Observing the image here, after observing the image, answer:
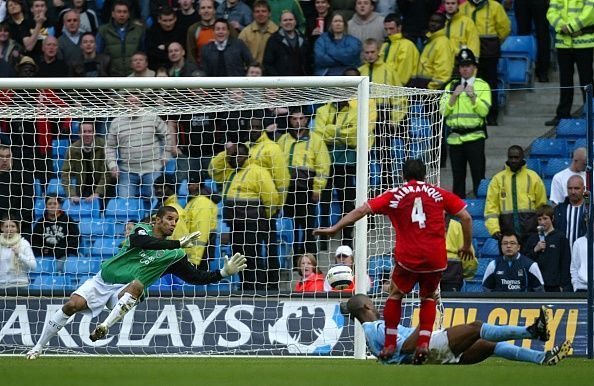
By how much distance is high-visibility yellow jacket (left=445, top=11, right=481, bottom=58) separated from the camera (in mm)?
19047

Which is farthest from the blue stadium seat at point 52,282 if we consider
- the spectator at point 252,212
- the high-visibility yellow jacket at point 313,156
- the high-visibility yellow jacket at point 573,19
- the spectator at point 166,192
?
the high-visibility yellow jacket at point 573,19

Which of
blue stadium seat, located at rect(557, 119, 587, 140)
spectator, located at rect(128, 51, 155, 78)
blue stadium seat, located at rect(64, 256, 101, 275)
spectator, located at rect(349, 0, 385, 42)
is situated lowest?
blue stadium seat, located at rect(64, 256, 101, 275)

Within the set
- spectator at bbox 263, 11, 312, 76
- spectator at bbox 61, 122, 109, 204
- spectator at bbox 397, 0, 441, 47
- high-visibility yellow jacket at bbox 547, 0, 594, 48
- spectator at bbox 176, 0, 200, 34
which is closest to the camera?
spectator at bbox 61, 122, 109, 204

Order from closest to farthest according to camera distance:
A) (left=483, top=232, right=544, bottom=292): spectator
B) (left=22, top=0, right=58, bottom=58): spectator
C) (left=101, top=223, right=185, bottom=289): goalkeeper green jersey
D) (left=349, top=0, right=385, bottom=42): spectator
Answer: (left=101, top=223, right=185, bottom=289): goalkeeper green jersey → (left=483, top=232, right=544, bottom=292): spectator → (left=349, top=0, right=385, bottom=42): spectator → (left=22, top=0, right=58, bottom=58): spectator

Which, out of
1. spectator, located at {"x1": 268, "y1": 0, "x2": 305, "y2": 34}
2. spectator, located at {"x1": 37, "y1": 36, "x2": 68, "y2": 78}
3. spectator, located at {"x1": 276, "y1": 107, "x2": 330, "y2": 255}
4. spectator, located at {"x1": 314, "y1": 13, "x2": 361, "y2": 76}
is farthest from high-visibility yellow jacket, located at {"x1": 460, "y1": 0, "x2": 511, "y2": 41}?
spectator, located at {"x1": 37, "y1": 36, "x2": 68, "y2": 78}

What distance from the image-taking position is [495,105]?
65.3ft

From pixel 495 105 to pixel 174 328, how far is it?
21.0 ft

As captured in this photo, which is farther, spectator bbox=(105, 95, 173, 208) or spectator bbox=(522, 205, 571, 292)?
spectator bbox=(105, 95, 173, 208)

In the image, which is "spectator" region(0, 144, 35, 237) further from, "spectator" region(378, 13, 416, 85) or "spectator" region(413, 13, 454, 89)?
"spectator" region(413, 13, 454, 89)

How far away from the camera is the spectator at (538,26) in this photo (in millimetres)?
19828

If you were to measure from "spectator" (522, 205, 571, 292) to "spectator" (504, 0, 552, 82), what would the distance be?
13.6 feet

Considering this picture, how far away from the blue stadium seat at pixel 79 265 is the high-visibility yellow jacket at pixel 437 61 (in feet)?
16.9

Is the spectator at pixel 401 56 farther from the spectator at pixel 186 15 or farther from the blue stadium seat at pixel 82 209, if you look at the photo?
the blue stadium seat at pixel 82 209

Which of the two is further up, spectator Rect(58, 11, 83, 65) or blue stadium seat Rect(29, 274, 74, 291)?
spectator Rect(58, 11, 83, 65)
